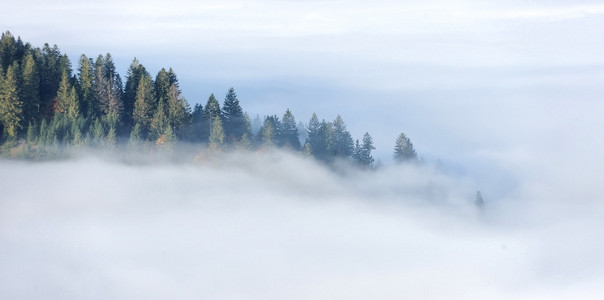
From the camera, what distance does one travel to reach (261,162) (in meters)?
99.4

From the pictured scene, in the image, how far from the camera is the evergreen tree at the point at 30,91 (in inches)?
3548

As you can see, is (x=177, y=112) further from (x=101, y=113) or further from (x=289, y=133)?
(x=289, y=133)

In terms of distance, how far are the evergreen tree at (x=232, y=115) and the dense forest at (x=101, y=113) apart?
13 centimetres

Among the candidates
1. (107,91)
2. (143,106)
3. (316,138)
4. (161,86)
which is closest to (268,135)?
(316,138)

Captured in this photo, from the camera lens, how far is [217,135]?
94.9m

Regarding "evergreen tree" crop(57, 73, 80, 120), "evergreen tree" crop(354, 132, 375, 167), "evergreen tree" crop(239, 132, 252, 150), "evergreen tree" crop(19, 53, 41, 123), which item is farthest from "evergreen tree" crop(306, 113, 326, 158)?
"evergreen tree" crop(19, 53, 41, 123)

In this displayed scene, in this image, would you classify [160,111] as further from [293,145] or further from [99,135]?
[293,145]

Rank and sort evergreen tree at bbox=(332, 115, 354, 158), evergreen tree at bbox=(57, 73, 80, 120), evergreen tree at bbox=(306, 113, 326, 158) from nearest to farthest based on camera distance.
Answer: evergreen tree at bbox=(57, 73, 80, 120)
evergreen tree at bbox=(306, 113, 326, 158)
evergreen tree at bbox=(332, 115, 354, 158)

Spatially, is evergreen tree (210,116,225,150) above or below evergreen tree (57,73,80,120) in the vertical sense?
below

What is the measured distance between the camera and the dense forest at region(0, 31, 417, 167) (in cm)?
8856

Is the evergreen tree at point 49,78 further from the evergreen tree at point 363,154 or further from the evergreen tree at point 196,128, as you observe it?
the evergreen tree at point 363,154

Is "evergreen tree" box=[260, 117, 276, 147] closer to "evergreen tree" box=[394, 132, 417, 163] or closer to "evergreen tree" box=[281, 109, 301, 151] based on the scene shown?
"evergreen tree" box=[281, 109, 301, 151]

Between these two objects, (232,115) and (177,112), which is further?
(232,115)

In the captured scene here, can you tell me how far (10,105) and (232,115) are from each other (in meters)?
27.4
